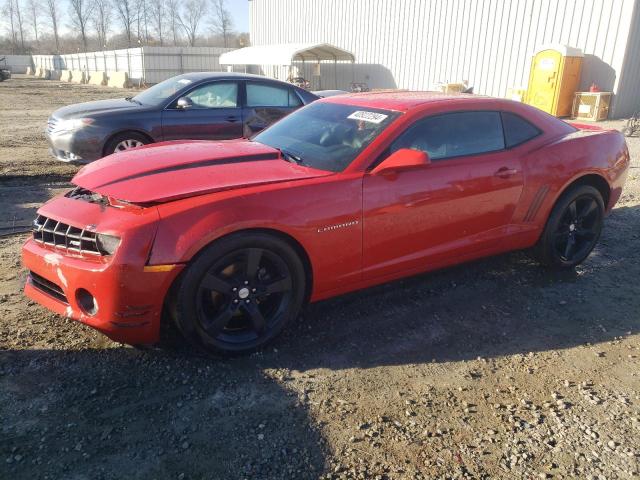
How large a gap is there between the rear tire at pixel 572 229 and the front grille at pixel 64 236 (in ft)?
11.7

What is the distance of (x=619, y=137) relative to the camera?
475cm

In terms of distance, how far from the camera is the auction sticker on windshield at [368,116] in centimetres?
368

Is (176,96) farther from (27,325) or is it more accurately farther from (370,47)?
(370,47)

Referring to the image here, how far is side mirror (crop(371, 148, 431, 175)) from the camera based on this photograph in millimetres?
3268

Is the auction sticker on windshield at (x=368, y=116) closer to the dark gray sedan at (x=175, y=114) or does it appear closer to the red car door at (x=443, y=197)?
the red car door at (x=443, y=197)

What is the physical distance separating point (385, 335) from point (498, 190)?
1464 mm

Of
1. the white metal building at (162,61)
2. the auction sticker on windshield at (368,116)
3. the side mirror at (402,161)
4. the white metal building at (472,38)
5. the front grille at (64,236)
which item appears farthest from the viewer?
the white metal building at (162,61)

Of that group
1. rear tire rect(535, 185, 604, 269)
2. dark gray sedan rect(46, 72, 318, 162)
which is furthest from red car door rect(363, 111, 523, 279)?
dark gray sedan rect(46, 72, 318, 162)

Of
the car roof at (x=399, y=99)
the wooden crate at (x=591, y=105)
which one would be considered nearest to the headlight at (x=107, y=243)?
the car roof at (x=399, y=99)

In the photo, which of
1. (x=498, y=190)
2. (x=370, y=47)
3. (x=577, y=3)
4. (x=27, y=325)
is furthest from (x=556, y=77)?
(x=27, y=325)

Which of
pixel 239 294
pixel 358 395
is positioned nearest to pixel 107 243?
pixel 239 294

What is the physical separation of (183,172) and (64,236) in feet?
2.57

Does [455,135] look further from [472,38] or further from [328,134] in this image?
[472,38]

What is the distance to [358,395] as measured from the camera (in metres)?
2.81
